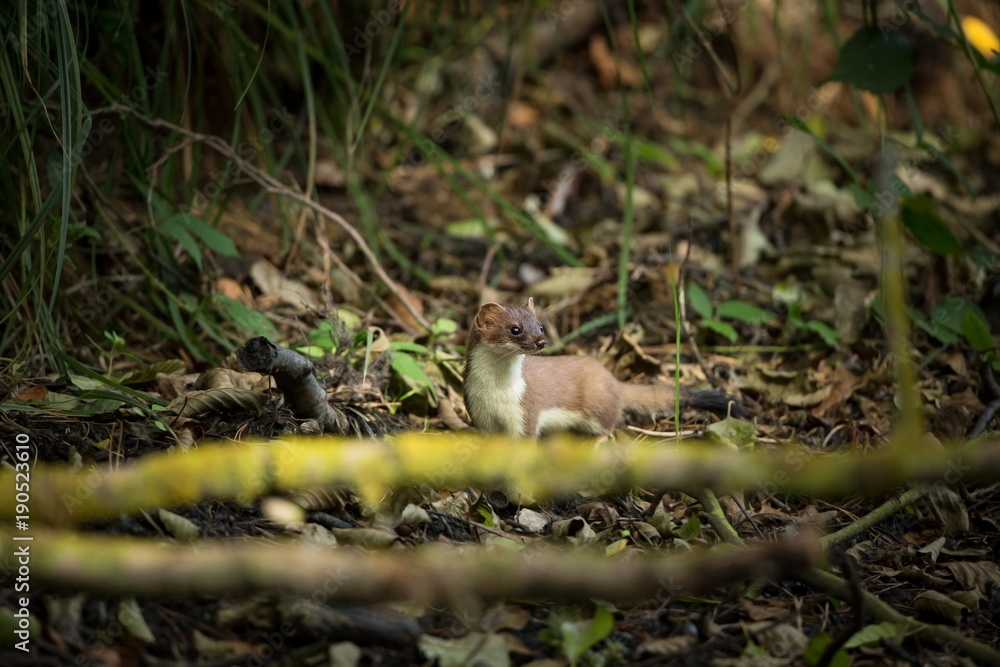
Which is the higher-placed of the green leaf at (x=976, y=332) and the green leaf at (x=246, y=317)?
the green leaf at (x=976, y=332)

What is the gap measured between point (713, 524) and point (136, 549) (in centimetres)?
175

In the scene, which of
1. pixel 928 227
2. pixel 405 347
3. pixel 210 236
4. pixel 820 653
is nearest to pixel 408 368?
pixel 405 347

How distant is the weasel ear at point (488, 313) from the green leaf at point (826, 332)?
5.53 feet

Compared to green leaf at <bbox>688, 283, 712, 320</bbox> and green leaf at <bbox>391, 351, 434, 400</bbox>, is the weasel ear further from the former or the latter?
Result: green leaf at <bbox>688, 283, 712, 320</bbox>

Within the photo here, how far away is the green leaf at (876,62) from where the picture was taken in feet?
14.3

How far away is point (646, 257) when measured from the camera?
552 cm

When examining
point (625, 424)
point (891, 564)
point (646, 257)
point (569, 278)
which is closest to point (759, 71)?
point (646, 257)

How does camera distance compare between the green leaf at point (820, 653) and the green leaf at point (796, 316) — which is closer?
the green leaf at point (820, 653)

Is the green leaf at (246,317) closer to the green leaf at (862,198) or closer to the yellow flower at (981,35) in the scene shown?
the green leaf at (862,198)

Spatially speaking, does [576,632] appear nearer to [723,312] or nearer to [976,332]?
[723,312]

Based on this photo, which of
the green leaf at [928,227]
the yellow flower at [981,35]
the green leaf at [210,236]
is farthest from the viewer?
the yellow flower at [981,35]

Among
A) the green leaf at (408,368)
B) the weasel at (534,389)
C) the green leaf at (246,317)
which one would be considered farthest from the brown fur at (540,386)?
the green leaf at (246,317)

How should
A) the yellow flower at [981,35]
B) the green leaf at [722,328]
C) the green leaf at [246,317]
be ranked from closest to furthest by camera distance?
the green leaf at [246,317], the green leaf at [722,328], the yellow flower at [981,35]

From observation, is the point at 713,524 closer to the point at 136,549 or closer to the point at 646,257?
the point at 136,549
